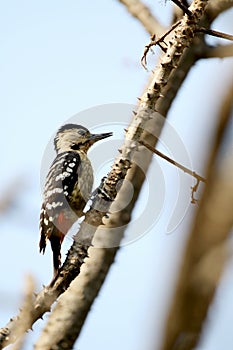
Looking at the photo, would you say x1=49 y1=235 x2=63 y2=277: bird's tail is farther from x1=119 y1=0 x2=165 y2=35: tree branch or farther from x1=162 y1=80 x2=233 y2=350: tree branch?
x1=162 y1=80 x2=233 y2=350: tree branch

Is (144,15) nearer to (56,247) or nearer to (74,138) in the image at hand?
(74,138)

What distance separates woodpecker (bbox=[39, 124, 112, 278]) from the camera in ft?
16.7

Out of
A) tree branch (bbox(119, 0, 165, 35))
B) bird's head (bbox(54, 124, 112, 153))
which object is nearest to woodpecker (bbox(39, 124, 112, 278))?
bird's head (bbox(54, 124, 112, 153))

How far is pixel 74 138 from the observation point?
6.07m

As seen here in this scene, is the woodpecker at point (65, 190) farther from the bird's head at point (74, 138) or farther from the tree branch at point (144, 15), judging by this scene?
the tree branch at point (144, 15)

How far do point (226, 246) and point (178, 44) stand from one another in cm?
260

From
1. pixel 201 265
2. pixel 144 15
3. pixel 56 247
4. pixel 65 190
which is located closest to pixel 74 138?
pixel 65 190

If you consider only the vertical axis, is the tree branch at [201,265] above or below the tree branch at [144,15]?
below

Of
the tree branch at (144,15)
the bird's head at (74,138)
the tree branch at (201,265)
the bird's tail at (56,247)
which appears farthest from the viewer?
the tree branch at (144,15)

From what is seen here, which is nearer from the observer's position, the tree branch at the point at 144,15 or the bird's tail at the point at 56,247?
the bird's tail at the point at 56,247

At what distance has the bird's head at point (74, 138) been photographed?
19.6 ft

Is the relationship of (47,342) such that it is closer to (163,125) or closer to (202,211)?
(202,211)

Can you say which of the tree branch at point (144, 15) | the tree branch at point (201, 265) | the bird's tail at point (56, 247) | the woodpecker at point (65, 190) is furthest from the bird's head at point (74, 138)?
the tree branch at point (201, 265)

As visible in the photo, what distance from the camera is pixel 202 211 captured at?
60cm
